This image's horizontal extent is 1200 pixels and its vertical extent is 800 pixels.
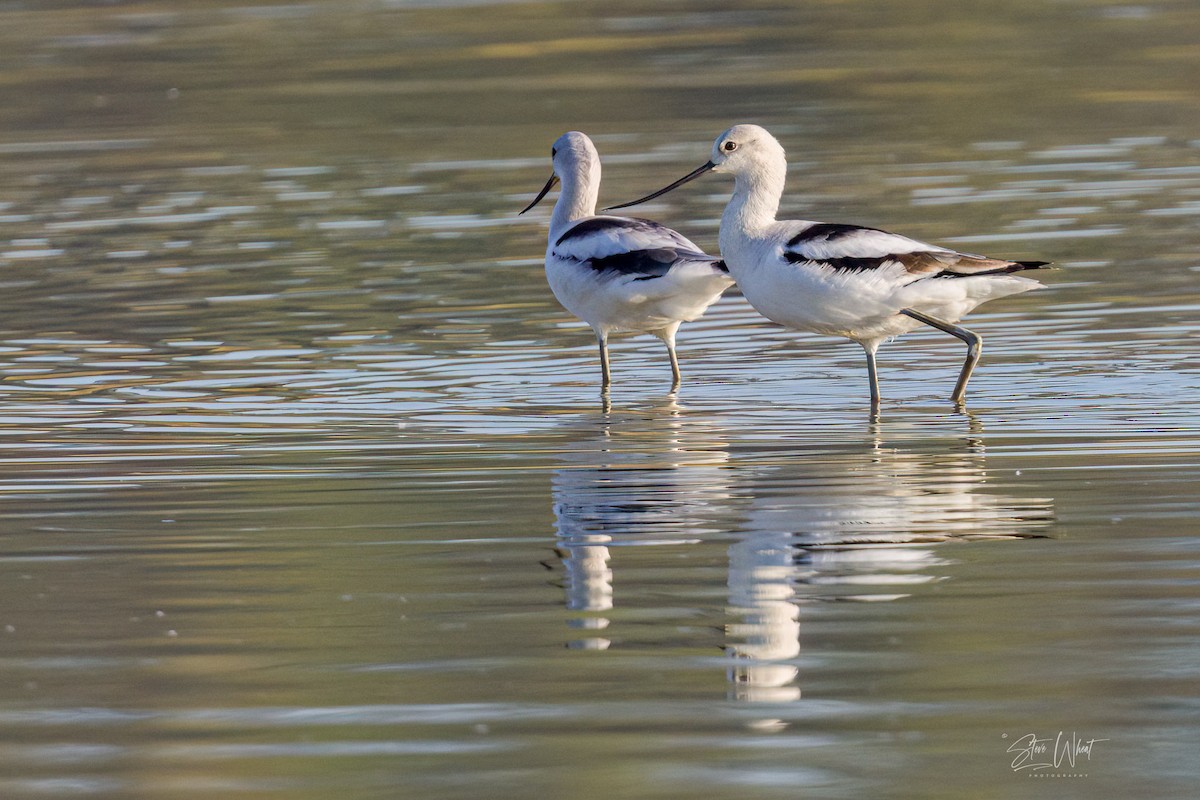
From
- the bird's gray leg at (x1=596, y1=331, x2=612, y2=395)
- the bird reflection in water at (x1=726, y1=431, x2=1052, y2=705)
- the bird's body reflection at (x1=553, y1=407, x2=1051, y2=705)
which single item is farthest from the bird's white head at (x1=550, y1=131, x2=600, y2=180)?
the bird reflection in water at (x1=726, y1=431, x2=1052, y2=705)

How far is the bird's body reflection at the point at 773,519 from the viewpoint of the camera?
20.5ft

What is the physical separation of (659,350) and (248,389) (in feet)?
8.99

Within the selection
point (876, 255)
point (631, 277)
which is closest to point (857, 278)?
point (876, 255)

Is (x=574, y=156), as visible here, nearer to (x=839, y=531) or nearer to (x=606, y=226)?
(x=606, y=226)

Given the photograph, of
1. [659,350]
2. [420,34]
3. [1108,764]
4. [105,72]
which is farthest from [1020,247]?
[420,34]

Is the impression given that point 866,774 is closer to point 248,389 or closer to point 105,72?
point 248,389

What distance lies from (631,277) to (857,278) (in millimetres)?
1512

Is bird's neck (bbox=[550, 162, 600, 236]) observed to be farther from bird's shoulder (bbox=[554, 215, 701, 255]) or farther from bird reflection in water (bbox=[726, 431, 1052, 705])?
bird reflection in water (bbox=[726, 431, 1052, 705])

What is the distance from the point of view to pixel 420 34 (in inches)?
1300

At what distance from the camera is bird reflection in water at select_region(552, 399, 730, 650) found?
6719 millimetres

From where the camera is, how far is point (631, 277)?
1084 cm

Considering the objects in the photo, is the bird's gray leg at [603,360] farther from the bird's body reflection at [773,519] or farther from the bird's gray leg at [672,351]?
the bird's body reflection at [773,519]

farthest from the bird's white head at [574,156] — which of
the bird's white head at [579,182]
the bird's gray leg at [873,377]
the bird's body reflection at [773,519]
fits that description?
the bird's body reflection at [773,519]

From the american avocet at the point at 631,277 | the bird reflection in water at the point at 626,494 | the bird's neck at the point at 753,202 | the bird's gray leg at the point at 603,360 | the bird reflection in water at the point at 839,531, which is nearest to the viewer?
the bird reflection in water at the point at 839,531
